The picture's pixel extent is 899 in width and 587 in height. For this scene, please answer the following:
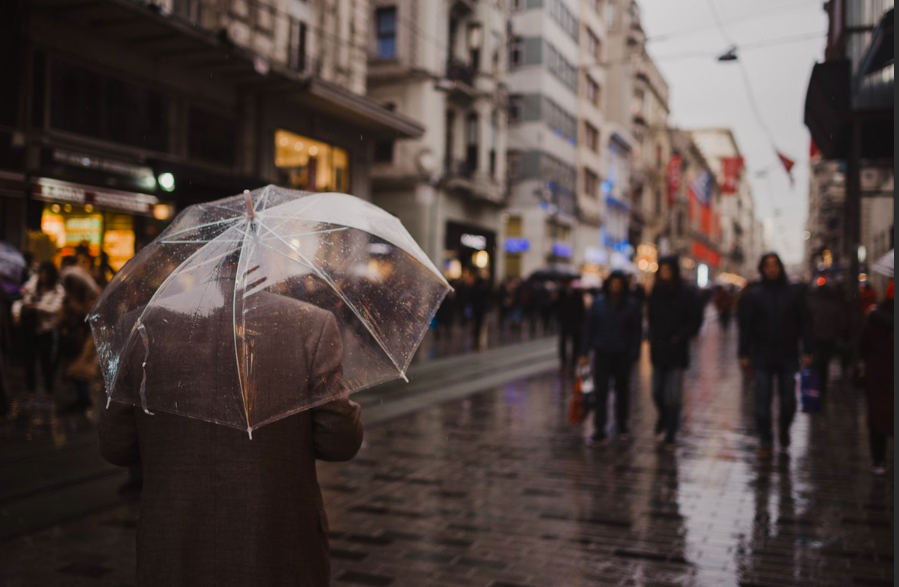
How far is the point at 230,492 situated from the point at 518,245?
135 feet

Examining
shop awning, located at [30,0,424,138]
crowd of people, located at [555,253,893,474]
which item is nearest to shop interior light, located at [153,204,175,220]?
shop awning, located at [30,0,424,138]

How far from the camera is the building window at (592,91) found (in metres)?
52.0

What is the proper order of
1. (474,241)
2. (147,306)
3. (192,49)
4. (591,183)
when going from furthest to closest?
(591,183) → (474,241) → (192,49) → (147,306)

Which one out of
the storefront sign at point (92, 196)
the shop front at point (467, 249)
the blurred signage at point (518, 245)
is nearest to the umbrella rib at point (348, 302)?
the storefront sign at point (92, 196)

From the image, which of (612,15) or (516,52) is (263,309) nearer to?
(516,52)

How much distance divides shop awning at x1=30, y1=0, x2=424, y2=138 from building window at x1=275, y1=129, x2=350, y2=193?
3.48 ft

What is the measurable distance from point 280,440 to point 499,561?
277 centimetres

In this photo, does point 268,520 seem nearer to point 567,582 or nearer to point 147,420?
point 147,420

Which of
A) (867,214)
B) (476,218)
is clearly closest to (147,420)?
(867,214)

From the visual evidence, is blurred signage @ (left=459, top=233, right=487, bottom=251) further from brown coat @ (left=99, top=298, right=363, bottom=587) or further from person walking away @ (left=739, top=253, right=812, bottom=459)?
brown coat @ (left=99, top=298, right=363, bottom=587)

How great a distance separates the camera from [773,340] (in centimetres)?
806

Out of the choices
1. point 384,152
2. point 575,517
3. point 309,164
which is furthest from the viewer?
point 384,152

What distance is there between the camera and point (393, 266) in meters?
3.18

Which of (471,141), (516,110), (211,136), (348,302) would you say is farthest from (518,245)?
(348,302)
